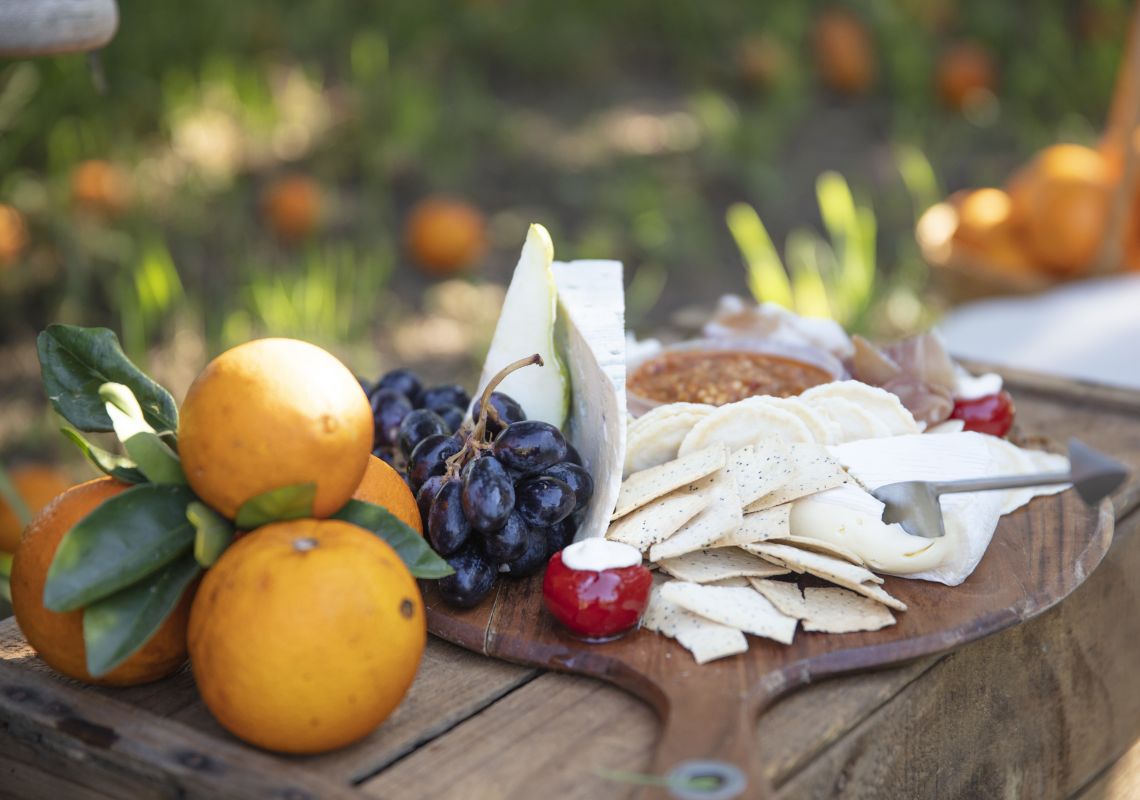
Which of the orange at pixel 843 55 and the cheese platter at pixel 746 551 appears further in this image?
the orange at pixel 843 55

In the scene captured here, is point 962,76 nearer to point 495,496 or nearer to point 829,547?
point 829,547

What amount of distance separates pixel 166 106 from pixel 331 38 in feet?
3.92

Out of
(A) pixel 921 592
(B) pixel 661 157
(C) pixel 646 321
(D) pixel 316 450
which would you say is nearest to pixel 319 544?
(D) pixel 316 450

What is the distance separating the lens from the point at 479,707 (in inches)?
43.9

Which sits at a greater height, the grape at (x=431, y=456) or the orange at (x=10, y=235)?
the grape at (x=431, y=456)

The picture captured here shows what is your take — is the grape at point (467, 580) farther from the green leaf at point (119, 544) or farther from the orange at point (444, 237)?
the orange at point (444, 237)

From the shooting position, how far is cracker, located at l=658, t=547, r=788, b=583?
1.24 metres

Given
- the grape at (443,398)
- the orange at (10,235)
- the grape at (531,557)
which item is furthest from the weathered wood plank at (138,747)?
the orange at (10,235)

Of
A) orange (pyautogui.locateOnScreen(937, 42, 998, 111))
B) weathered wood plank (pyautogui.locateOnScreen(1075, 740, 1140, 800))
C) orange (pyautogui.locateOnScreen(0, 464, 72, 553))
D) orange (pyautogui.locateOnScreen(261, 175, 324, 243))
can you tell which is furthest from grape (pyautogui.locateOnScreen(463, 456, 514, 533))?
orange (pyautogui.locateOnScreen(937, 42, 998, 111))

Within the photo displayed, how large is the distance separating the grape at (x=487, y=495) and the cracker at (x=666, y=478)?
136 mm

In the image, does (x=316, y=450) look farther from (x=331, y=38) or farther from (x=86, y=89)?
(x=331, y=38)

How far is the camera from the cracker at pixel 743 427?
4.53 feet

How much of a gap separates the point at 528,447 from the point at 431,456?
0.43ft

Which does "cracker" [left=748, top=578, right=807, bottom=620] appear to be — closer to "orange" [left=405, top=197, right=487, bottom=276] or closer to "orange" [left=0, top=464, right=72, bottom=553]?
"orange" [left=0, top=464, right=72, bottom=553]
